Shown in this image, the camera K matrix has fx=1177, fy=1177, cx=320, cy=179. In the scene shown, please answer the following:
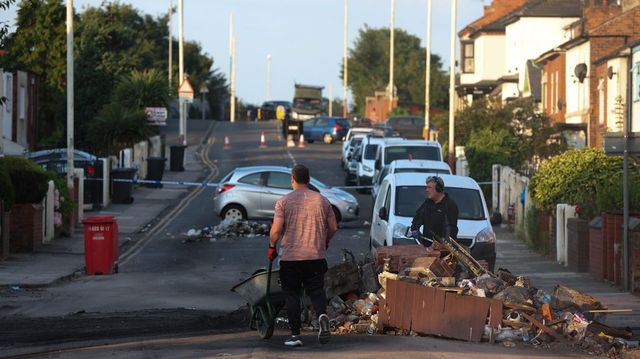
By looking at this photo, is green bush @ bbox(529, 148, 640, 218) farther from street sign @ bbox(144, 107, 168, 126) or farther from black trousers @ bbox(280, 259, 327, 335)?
street sign @ bbox(144, 107, 168, 126)

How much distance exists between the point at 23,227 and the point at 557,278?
10.9 m

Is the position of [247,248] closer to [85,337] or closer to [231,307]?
[231,307]

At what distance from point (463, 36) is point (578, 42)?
33215 mm

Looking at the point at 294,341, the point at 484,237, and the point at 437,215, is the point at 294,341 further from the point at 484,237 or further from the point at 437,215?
the point at 484,237

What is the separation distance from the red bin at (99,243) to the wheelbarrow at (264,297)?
27.9ft

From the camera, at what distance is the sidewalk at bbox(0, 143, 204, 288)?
2015 cm

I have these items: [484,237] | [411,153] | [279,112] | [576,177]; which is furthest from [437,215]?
[279,112]

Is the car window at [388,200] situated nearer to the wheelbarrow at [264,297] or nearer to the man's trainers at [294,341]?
the wheelbarrow at [264,297]

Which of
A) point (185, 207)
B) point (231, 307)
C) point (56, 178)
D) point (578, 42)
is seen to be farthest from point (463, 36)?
point (231, 307)

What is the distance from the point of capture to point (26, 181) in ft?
80.3

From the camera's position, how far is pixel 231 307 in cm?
1620

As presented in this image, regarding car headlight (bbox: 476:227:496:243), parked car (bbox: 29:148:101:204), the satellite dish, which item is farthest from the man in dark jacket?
the satellite dish

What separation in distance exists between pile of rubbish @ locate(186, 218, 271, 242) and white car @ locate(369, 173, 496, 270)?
803cm

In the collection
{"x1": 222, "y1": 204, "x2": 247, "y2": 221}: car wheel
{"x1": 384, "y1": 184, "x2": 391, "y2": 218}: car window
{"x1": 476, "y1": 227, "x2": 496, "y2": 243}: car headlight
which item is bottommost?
{"x1": 222, "y1": 204, "x2": 247, "y2": 221}: car wheel
